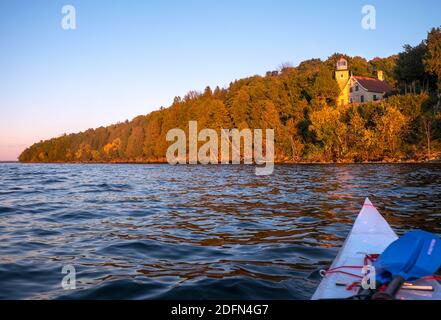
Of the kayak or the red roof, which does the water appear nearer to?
the kayak

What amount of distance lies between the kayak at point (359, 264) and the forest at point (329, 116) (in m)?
45.0

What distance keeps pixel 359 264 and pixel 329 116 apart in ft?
189

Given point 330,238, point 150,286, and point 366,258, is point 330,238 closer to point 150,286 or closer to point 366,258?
point 366,258

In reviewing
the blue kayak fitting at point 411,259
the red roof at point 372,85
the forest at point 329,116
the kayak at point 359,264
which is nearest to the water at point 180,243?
the kayak at point 359,264

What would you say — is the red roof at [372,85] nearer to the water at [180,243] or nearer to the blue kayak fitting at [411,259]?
the water at [180,243]

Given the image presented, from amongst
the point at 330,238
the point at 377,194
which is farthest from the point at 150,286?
the point at 377,194

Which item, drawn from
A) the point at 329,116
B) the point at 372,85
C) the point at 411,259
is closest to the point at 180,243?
the point at 411,259

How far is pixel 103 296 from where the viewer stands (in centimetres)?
505

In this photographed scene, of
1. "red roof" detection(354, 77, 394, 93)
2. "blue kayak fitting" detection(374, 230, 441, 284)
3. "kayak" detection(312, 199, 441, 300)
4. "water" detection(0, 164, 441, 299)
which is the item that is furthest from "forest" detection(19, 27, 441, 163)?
Answer: "blue kayak fitting" detection(374, 230, 441, 284)

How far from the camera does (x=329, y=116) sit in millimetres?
60500

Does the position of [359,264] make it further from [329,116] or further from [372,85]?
[372,85]

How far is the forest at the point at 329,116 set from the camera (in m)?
52.2

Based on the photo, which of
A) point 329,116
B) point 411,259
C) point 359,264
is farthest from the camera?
point 329,116

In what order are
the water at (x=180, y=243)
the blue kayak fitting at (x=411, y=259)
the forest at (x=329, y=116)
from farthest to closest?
the forest at (x=329, y=116), the water at (x=180, y=243), the blue kayak fitting at (x=411, y=259)
